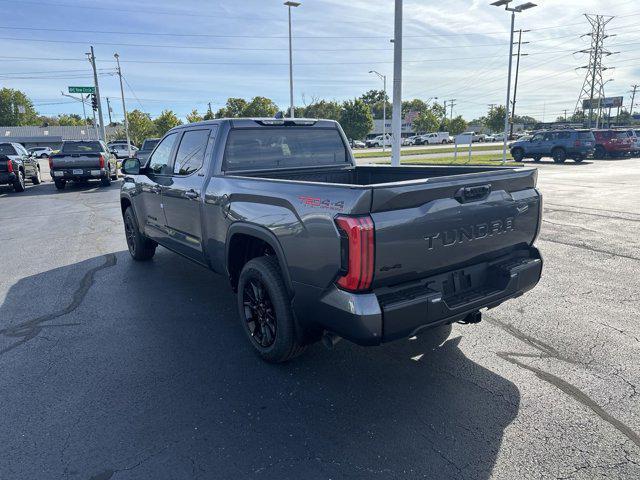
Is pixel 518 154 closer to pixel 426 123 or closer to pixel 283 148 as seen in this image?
pixel 283 148

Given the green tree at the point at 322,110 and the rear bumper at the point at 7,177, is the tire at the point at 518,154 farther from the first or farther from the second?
the green tree at the point at 322,110

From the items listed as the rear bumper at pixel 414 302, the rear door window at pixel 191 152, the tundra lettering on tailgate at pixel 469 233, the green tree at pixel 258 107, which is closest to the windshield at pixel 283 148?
the rear door window at pixel 191 152

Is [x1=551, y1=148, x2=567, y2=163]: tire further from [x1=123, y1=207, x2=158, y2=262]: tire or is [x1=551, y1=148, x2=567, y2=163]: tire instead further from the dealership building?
the dealership building

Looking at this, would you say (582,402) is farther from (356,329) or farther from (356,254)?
(356,254)

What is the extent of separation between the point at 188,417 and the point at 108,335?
5.76 ft

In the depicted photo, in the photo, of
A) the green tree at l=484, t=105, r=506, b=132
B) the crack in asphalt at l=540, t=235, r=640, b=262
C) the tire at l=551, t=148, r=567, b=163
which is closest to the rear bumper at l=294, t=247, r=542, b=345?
the crack in asphalt at l=540, t=235, r=640, b=262

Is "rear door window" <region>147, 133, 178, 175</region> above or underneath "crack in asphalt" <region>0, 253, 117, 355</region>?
above

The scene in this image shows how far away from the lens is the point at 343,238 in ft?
8.72

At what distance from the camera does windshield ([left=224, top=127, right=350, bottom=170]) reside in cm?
449

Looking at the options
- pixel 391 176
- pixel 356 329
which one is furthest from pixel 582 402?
pixel 391 176

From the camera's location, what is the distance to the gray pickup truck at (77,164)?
17172 mm

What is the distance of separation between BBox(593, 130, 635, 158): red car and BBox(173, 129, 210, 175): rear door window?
93.3 feet

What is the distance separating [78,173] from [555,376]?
18.1 metres

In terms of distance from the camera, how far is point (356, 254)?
2607mm
